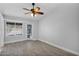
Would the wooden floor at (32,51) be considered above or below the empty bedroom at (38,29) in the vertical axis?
below

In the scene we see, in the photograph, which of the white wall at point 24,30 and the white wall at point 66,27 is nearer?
the white wall at point 66,27

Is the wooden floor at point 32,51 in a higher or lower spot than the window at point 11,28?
lower

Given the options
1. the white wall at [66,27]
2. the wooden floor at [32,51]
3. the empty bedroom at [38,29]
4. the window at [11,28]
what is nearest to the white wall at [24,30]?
the empty bedroom at [38,29]

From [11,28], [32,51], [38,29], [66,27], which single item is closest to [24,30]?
→ [11,28]

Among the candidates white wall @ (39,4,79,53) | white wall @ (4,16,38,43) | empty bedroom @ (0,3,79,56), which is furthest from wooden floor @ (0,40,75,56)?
white wall @ (4,16,38,43)

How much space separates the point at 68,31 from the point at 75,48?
818 mm

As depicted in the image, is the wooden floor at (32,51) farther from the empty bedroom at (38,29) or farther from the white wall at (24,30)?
the white wall at (24,30)

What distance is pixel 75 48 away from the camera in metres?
3.38

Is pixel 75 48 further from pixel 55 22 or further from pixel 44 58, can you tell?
pixel 44 58

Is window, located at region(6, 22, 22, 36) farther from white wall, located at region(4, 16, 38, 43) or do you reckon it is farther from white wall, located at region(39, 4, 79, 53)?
white wall, located at region(39, 4, 79, 53)

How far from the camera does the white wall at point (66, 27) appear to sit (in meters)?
3.37

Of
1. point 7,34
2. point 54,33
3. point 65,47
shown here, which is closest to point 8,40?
point 7,34

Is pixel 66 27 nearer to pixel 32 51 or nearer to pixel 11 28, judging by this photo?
pixel 32 51

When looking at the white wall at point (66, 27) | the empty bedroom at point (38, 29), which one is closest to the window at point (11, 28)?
the empty bedroom at point (38, 29)
